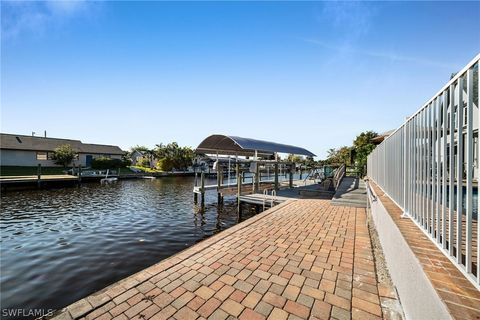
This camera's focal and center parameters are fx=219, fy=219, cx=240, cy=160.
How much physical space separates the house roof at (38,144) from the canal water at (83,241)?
93.8ft

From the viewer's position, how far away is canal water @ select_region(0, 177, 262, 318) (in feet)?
17.5

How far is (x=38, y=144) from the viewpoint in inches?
1526

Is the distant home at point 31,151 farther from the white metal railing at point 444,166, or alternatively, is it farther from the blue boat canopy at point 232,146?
the white metal railing at point 444,166

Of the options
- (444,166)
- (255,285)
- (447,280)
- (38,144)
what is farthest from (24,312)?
(38,144)

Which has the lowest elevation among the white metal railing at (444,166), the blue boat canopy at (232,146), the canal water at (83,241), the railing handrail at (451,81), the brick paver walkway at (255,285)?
the canal water at (83,241)

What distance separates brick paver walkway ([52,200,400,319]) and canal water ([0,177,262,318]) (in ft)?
9.21

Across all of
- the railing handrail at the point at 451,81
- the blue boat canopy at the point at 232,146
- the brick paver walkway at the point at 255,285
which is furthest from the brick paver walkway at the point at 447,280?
the blue boat canopy at the point at 232,146

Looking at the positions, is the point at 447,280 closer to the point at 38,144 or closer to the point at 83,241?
the point at 83,241

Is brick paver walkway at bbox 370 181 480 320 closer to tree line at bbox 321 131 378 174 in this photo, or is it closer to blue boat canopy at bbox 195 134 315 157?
blue boat canopy at bbox 195 134 315 157

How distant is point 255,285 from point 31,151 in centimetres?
4876

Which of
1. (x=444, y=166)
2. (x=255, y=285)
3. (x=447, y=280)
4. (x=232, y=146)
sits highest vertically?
(x=232, y=146)

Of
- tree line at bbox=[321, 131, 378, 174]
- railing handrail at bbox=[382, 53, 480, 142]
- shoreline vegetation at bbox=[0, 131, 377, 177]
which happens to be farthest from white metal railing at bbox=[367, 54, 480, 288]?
shoreline vegetation at bbox=[0, 131, 377, 177]

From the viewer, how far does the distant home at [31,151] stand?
34.7 metres

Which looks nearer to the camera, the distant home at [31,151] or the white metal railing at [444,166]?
the white metal railing at [444,166]
